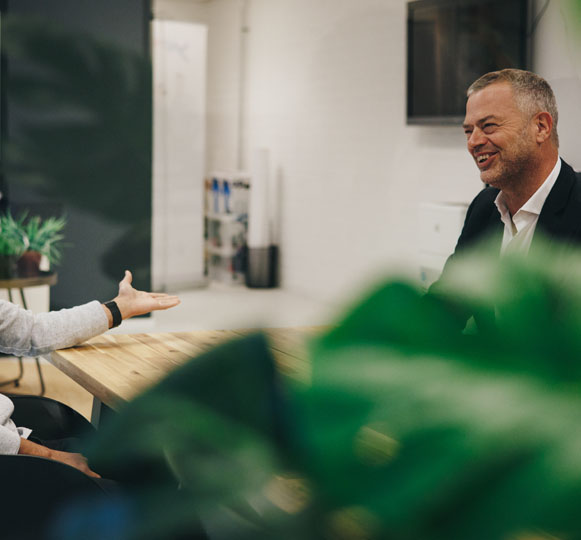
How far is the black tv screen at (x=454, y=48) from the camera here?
3693mm

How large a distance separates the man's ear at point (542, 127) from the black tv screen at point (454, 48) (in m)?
2.03

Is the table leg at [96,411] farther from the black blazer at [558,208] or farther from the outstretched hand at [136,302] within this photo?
the black blazer at [558,208]

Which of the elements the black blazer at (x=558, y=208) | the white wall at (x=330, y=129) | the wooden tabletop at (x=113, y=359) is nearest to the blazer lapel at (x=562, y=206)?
the black blazer at (x=558, y=208)

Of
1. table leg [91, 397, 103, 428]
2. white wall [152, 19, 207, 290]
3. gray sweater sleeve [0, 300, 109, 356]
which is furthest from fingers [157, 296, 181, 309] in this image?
white wall [152, 19, 207, 290]

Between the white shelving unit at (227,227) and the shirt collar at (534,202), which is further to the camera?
the white shelving unit at (227,227)

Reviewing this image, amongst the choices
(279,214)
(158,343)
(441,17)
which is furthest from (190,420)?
(279,214)

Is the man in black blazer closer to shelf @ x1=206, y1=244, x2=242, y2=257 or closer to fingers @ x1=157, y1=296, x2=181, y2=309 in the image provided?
fingers @ x1=157, y1=296, x2=181, y2=309

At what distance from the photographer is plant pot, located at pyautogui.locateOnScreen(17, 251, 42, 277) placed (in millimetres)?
3045

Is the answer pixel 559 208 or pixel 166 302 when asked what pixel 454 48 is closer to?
pixel 559 208

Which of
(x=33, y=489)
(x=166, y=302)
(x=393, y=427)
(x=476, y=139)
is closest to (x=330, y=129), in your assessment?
(x=476, y=139)

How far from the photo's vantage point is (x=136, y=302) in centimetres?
159

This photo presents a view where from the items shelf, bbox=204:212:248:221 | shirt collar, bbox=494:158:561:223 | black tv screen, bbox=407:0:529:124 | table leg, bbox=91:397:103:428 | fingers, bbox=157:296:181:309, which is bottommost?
table leg, bbox=91:397:103:428

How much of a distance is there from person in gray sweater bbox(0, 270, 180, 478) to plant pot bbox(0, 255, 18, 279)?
59.3 inches

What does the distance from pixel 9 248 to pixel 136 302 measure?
159cm
